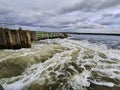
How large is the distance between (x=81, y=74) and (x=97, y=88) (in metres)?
1.24

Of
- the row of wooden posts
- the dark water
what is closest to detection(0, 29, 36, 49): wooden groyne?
the row of wooden posts

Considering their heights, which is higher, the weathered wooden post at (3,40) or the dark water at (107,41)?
the weathered wooden post at (3,40)

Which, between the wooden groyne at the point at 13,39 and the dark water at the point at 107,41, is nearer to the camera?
the wooden groyne at the point at 13,39

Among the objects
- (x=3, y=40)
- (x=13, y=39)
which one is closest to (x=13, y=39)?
(x=13, y=39)

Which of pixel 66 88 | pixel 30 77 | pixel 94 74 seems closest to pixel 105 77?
pixel 94 74

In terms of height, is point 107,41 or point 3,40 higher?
point 3,40

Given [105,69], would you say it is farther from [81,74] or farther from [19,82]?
[19,82]

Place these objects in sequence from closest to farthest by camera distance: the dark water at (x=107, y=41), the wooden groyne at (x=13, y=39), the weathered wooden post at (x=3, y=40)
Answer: the weathered wooden post at (x=3, y=40) < the wooden groyne at (x=13, y=39) < the dark water at (x=107, y=41)

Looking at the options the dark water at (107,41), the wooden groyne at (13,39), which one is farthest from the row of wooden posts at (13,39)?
the dark water at (107,41)

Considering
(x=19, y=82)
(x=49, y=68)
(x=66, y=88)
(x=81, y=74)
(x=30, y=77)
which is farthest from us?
(x=49, y=68)

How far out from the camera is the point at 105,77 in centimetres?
521

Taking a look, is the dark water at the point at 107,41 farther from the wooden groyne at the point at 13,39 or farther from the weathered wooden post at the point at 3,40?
the weathered wooden post at the point at 3,40

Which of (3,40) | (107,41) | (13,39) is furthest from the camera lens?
(107,41)

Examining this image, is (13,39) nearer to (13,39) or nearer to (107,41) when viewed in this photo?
(13,39)
